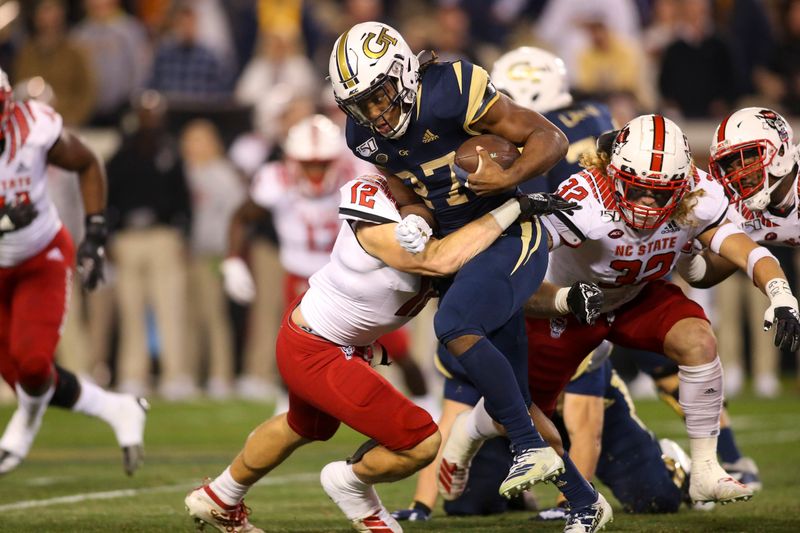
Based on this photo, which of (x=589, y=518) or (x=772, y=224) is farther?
(x=772, y=224)

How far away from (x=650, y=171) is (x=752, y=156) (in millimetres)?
787

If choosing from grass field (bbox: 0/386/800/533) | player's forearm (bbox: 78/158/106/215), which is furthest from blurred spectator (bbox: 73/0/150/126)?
player's forearm (bbox: 78/158/106/215)

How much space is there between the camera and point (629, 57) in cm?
1277

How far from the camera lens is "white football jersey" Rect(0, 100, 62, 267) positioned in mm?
6652

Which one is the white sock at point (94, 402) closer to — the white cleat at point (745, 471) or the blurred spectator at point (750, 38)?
the white cleat at point (745, 471)

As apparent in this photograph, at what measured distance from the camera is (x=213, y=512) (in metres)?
5.35

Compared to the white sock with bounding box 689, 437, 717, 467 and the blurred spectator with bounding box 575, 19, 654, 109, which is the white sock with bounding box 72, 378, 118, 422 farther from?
the blurred spectator with bounding box 575, 19, 654, 109

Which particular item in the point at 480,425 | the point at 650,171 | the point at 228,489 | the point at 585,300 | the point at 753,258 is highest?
the point at 650,171

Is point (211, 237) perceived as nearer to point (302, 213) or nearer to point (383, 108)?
point (302, 213)

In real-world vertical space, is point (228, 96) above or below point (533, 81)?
below

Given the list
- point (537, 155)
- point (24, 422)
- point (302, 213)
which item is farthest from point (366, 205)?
point (302, 213)

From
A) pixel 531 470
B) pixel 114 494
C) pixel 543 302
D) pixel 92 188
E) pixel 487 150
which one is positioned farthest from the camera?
pixel 92 188

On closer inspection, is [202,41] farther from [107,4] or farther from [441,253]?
[441,253]

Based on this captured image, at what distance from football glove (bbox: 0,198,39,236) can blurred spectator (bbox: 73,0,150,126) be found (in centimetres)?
625
